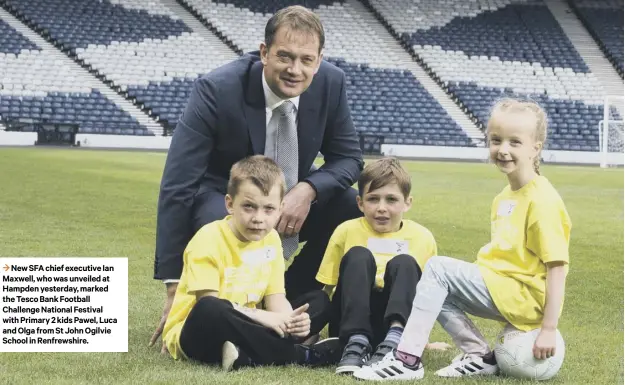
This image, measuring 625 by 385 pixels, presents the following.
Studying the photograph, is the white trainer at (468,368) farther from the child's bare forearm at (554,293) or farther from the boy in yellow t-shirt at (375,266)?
the child's bare forearm at (554,293)

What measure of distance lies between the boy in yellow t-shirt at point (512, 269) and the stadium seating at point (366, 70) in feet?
83.9

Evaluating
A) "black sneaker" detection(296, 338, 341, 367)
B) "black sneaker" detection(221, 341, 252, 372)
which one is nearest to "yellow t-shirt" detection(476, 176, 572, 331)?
"black sneaker" detection(296, 338, 341, 367)

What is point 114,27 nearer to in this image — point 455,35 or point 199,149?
point 455,35

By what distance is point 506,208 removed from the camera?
363 cm

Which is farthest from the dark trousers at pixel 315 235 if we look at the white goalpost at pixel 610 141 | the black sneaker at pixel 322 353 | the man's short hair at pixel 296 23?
the white goalpost at pixel 610 141

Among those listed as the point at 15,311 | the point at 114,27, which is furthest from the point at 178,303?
the point at 114,27

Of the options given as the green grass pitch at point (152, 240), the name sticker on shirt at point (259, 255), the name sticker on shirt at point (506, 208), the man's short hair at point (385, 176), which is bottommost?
the green grass pitch at point (152, 240)

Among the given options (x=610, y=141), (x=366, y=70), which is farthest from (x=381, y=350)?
(x=366, y=70)

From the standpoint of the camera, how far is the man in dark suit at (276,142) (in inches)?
156

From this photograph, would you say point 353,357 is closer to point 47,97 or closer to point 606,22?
point 47,97

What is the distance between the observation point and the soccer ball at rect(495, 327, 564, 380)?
3547 millimetres

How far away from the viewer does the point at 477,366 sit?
3654mm

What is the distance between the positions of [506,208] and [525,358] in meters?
0.55

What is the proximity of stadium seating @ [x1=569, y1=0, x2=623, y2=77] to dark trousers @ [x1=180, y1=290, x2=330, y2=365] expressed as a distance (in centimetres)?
3397
